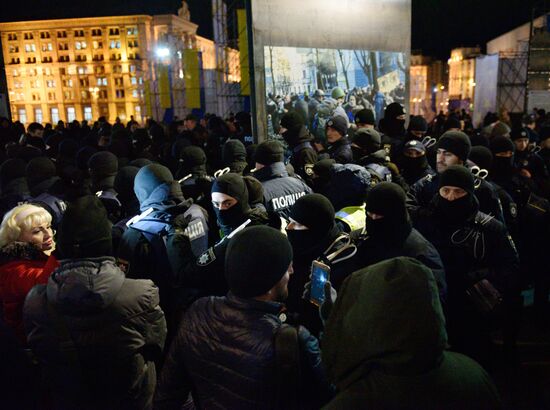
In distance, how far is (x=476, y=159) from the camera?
5211 mm

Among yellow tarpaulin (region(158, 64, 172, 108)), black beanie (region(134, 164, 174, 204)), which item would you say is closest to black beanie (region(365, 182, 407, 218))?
black beanie (region(134, 164, 174, 204))

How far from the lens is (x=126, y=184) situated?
484 cm

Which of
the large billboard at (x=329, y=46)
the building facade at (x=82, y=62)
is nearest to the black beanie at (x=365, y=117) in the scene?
the large billboard at (x=329, y=46)

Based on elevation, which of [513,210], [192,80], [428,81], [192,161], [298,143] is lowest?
[513,210]

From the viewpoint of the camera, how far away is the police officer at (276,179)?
15.4 ft

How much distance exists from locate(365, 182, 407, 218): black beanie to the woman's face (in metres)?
2.38

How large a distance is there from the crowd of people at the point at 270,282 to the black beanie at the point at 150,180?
0.02m

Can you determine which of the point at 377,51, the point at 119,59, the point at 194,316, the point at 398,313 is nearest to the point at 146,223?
the point at 194,316

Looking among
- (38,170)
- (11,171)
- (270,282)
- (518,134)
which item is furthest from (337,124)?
(270,282)

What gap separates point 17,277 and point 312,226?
194cm

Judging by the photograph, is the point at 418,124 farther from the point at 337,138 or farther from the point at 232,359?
the point at 232,359

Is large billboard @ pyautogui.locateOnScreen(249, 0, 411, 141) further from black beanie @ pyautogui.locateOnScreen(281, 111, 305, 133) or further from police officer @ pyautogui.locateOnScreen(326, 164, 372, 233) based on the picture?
police officer @ pyautogui.locateOnScreen(326, 164, 372, 233)

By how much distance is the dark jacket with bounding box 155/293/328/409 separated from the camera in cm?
196

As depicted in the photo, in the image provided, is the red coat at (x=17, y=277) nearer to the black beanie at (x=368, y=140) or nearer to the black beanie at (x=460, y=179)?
the black beanie at (x=460, y=179)
